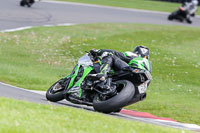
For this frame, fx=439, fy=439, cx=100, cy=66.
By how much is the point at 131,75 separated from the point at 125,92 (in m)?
0.59

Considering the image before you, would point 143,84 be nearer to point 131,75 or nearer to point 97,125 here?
point 131,75

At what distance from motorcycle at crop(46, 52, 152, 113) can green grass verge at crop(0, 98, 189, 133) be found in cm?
102

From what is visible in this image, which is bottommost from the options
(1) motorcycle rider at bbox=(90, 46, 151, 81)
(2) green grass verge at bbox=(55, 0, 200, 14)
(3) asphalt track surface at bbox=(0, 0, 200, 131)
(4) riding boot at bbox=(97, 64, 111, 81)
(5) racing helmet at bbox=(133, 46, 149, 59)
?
(2) green grass verge at bbox=(55, 0, 200, 14)

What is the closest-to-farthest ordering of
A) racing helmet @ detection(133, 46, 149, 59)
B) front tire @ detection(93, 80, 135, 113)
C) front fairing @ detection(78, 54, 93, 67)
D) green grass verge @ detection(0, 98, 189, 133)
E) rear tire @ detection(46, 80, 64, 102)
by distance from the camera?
green grass verge @ detection(0, 98, 189, 133) < front tire @ detection(93, 80, 135, 113) < racing helmet @ detection(133, 46, 149, 59) < front fairing @ detection(78, 54, 93, 67) < rear tire @ detection(46, 80, 64, 102)

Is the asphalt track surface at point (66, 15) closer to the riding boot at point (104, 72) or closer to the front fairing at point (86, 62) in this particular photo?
the front fairing at point (86, 62)

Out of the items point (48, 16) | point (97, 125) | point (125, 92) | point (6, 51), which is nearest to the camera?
point (97, 125)

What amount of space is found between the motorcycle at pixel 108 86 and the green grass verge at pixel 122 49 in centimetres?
193

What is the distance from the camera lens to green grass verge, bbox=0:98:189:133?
219 inches

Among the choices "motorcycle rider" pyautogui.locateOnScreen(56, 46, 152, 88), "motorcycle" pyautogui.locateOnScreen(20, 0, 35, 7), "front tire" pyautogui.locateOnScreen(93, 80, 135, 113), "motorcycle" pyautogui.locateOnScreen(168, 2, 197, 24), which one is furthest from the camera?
"motorcycle" pyautogui.locateOnScreen(168, 2, 197, 24)

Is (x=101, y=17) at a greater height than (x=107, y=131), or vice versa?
(x=107, y=131)

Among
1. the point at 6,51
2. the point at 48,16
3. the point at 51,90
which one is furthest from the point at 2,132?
the point at 48,16

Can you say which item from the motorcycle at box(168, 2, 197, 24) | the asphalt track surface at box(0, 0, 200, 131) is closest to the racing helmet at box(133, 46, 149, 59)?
the asphalt track surface at box(0, 0, 200, 131)

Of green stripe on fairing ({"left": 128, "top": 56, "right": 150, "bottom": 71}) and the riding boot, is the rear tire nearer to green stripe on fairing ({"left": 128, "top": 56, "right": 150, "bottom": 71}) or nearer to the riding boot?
the riding boot

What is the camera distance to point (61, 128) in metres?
5.72
